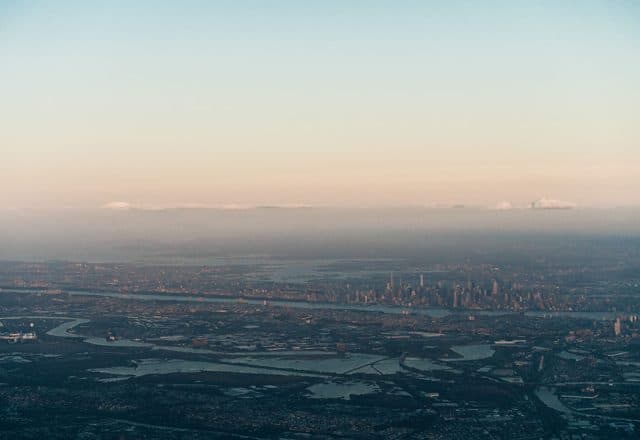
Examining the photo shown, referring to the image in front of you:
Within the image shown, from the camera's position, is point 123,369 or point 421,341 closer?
point 123,369

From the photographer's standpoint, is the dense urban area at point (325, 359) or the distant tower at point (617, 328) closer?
the dense urban area at point (325, 359)

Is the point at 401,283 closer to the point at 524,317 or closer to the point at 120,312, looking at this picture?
the point at 524,317

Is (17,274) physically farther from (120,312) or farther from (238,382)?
(238,382)

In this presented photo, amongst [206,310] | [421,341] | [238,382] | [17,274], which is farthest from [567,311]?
[17,274]

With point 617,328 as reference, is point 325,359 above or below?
below

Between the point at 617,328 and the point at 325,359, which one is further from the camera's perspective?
the point at 617,328

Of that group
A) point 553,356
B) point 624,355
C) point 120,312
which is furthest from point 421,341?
point 120,312

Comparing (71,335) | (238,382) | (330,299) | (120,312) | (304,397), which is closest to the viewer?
(304,397)

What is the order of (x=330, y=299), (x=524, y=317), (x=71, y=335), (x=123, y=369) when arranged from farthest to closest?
1. (x=330, y=299)
2. (x=524, y=317)
3. (x=71, y=335)
4. (x=123, y=369)

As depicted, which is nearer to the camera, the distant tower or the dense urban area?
the dense urban area
